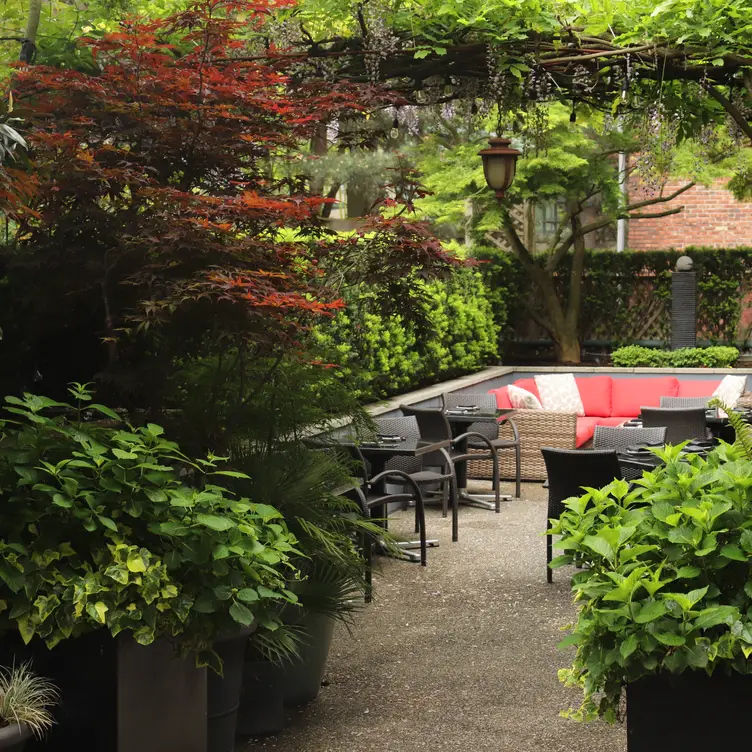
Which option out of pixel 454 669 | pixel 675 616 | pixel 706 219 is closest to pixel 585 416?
pixel 706 219

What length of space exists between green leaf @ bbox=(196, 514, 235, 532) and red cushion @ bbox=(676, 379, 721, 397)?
9.92m

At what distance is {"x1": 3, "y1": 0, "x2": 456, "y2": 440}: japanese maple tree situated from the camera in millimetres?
4387

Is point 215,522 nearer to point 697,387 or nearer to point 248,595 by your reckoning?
point 248,595

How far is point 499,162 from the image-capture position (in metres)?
10.5

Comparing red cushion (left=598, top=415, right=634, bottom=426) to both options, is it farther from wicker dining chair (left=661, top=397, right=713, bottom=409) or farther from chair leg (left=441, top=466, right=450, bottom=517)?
chair leg (left=441, top=466, right=450, bottom=517)

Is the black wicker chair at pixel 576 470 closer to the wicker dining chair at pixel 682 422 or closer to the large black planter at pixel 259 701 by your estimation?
the large black planter at pixel 259 701

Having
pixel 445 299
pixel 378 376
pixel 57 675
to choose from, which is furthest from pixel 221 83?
pixel 445 299

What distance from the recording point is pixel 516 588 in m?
Answer: 6.88

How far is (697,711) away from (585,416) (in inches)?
390

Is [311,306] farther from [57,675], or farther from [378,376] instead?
[378,376]

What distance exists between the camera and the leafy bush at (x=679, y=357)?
15.6m

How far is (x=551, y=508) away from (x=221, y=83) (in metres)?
3.54

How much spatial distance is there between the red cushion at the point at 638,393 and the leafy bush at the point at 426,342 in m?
1.89

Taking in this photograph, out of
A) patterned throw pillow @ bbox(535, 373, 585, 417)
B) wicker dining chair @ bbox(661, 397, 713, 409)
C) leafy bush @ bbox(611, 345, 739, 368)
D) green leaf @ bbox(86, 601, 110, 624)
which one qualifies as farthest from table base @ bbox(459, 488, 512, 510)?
green leaf @ bbox(86, 601, 110, 624)
